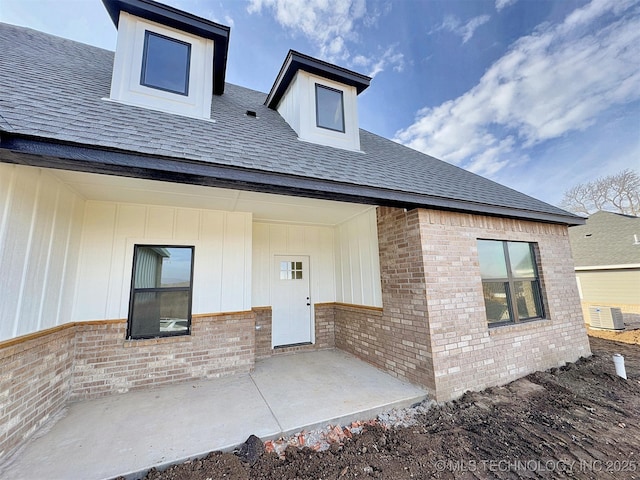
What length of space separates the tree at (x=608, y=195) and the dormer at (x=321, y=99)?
2095 cm

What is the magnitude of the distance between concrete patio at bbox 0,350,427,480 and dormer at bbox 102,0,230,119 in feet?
13.6

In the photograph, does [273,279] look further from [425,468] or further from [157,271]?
[425,468]

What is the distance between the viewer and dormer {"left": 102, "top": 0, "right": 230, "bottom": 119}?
11.8 feet

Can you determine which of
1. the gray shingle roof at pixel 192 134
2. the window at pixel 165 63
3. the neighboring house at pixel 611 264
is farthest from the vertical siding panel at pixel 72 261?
the neighboring house at pixel 611 264

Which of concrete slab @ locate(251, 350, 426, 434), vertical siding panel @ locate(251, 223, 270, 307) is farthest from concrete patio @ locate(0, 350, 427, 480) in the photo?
vertical siding panel @ locate(251, 223, 270, 307)

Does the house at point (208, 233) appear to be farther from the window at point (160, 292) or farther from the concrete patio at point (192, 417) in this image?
the concrete patio at point (192, 417)

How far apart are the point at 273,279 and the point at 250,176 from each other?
126 inches

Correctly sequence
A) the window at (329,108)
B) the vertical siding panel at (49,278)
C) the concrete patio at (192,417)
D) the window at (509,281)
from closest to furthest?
1. the concrete patio at (192,417)
2. the vertical siding panel at (49,278)
3. the window at (509,281)
4. the window at (329,108)

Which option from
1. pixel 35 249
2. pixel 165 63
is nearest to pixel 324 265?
pixel 35 249

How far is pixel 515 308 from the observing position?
4.46 metres

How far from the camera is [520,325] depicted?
4.32m

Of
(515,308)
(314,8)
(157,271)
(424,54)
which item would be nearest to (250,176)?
(157,271)

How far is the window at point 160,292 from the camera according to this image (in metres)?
3.85

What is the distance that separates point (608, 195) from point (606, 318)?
13.9 meters
